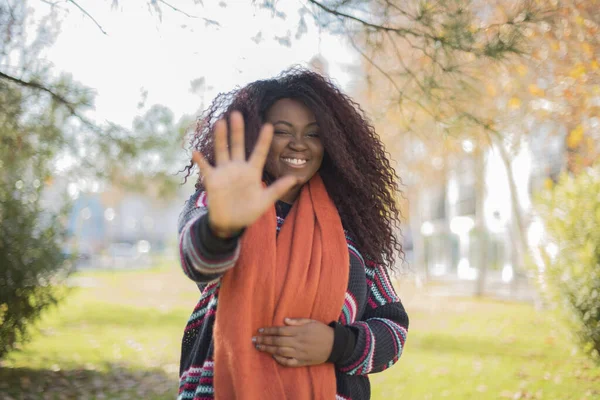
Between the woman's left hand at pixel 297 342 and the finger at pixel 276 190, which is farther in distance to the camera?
the woman's left hand at pixel 297 342

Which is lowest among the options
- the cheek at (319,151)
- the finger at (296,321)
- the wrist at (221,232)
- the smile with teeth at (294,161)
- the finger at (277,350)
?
the finger at (277,350)

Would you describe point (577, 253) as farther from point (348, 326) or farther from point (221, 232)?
point (221, 232)

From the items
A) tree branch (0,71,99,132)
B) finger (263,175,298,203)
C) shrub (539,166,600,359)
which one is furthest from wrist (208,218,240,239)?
shrub (539,166,600,359)

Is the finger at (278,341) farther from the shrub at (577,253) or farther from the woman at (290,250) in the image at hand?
the shrub at (577,253)

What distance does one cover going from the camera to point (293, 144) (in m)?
2.00

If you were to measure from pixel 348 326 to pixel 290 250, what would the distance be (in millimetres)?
307

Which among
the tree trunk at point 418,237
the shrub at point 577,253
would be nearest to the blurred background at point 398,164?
the shrub at point 577,253

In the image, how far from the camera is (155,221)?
69062 millimetres

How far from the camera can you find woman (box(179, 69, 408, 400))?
→ 1497 mm

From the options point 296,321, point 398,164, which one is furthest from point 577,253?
point 296,321

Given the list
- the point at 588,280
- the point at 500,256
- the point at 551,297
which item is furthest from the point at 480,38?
the point at 500,256

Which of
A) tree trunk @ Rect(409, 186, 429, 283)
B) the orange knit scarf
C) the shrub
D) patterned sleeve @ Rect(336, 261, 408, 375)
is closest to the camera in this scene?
the orange knit scarf

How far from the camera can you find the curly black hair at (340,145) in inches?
80.1

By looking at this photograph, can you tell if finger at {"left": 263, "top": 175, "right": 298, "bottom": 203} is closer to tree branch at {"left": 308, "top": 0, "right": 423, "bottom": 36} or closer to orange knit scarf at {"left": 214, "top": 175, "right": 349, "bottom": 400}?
orange knit scarf at {"left": 214, "top": 175, "right": 349, "bottom": 400}
